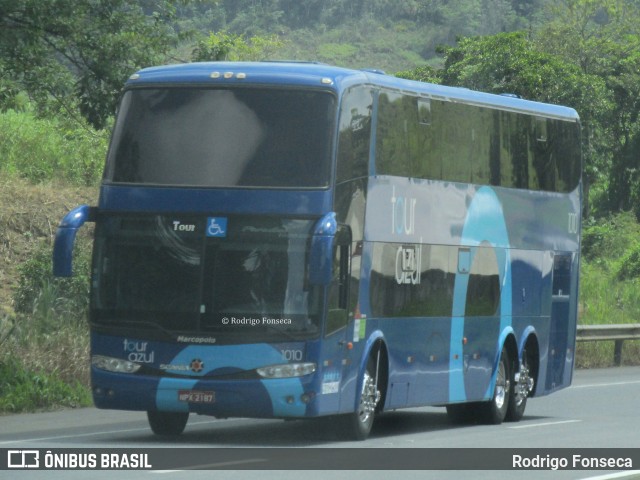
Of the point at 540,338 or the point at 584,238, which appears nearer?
the point at 540,338

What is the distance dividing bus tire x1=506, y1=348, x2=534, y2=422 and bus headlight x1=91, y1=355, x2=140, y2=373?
22.1 feet

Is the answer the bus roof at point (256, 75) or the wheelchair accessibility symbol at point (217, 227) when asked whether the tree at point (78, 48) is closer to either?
the bus roof at point (256, 75)

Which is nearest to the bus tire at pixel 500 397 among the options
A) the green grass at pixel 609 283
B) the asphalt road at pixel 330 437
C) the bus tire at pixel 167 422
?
the asphalt road at pixel 330 437

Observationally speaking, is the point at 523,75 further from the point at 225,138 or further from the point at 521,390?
the point at 225,138

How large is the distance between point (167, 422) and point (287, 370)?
1.97 m

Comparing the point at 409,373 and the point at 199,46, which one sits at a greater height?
the point at 199,46

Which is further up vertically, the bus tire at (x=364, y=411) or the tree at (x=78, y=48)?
the tree at (x=78, y=48)

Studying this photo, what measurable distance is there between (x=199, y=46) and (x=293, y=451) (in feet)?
35.0

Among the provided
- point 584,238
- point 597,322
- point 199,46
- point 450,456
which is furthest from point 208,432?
point 584,238

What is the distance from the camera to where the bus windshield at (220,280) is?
14727mm

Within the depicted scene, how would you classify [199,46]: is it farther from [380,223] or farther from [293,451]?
[293,451]

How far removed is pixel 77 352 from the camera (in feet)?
67.1

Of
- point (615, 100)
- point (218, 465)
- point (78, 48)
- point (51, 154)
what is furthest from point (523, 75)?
point (218, 465)

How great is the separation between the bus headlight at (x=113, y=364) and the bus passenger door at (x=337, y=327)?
1.82 m
